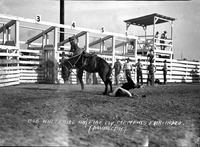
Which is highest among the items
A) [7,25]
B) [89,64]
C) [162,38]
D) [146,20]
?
[146,20]

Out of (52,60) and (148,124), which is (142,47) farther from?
(148,124)

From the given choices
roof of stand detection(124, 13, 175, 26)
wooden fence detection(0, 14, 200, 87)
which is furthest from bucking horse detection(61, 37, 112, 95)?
roof of stand detection(124, 13, 175, 26)

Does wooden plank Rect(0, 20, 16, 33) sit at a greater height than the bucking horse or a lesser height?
greater

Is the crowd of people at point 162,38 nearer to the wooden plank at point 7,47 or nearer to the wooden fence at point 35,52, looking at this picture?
the wooden fence at point 35,52

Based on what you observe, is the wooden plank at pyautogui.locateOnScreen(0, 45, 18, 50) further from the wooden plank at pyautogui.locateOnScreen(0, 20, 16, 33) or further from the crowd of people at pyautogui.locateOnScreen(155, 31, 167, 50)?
the crowd of people at pyautogui.locateOnScreen(155, 31, 167, 50)

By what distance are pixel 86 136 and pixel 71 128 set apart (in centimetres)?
44

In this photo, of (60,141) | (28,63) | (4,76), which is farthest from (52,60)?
(60,141)

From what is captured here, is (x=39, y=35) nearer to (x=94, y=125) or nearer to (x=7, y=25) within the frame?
(x=7, y=25)

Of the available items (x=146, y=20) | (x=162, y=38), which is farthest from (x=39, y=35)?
(x=162, y=38)

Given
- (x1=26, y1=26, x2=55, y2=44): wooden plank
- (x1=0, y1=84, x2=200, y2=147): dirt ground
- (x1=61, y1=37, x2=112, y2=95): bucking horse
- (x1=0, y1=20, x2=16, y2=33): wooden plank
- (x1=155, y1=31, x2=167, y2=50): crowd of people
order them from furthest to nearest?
1. (x1=155, y1=31, x2=167, y2=50): crowd of people
2. (x1=26, y1=26, x2=55, y2=44): wooden plank
3. (x1=0, y1=20, x2=16, y2=33): wooden plank
4. (x1=61, y1=37, x2=112, y2=95): bucking horse
5. (x1=0, y1=84, x2=200, y2=147): dirt ground

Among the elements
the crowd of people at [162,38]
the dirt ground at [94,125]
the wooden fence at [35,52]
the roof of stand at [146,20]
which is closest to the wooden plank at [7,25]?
the wooden fence at [35,52]

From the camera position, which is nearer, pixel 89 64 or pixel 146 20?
pixel 89 64

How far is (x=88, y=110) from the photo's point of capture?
6.83 m

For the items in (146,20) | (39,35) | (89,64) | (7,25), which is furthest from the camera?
(146,20)
